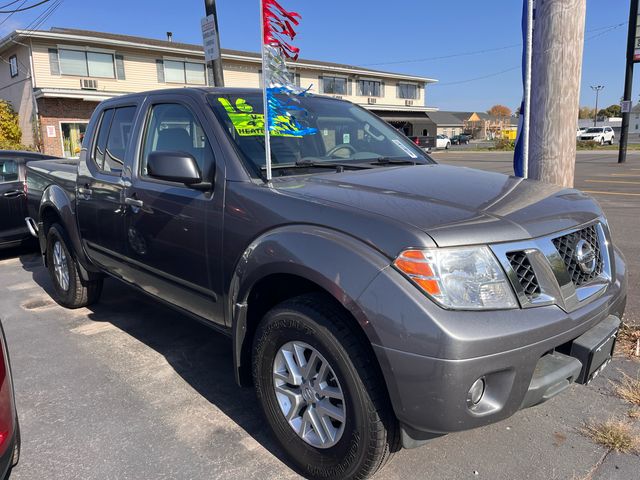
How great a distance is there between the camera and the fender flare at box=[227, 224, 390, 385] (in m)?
2.08

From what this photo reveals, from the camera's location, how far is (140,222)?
3.51 meters

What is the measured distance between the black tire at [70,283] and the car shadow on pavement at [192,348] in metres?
0.17

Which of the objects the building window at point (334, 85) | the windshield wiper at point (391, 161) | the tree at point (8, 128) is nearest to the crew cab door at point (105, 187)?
the windshield wiper at point (391, 161)

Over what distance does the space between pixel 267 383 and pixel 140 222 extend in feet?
5.09

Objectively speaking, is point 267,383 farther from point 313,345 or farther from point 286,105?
point 286,105

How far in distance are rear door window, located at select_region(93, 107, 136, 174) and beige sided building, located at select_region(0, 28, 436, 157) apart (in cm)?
1739

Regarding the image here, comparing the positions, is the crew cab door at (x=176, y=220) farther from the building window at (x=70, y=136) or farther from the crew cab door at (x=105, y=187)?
the building window at (x=70, y=136)

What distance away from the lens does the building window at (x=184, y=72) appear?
93.4 feet

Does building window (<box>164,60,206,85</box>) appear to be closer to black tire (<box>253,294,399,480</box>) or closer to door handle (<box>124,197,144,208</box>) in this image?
door handle (<box>124,197,144,208</box>)

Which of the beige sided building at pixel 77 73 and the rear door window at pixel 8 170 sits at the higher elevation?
the beige sided building at pixel 77 73

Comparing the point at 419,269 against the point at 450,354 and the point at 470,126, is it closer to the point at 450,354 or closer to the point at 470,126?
the point at 450,354

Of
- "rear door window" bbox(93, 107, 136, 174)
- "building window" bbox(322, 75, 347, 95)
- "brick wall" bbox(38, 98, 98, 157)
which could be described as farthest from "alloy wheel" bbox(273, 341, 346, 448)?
"building window" bbox(322, 75, 347, 95)

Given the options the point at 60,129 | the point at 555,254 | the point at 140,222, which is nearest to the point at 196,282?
the point at 140,222

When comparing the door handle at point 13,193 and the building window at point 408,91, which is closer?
the door handle at point 13,193
